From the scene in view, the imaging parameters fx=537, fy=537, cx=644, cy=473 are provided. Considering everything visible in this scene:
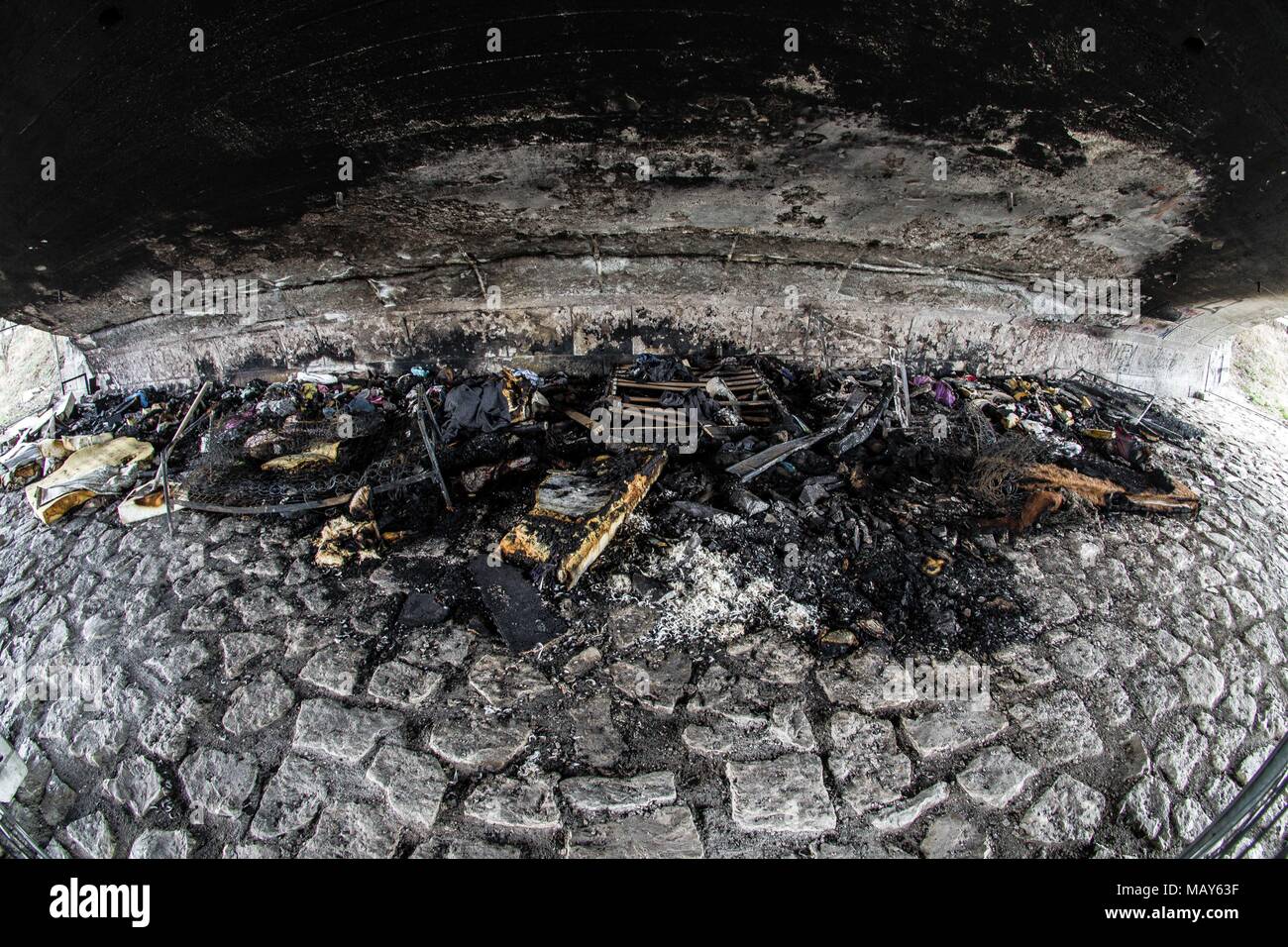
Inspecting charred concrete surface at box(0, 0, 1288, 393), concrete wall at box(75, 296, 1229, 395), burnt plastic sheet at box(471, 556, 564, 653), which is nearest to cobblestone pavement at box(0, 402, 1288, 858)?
burnt plastic sheet at box(471, 556, 564, 653)

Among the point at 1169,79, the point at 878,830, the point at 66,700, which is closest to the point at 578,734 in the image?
the point at 878,830

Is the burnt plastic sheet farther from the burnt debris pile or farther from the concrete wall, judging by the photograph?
the concrete wall

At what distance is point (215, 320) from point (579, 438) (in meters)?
3.86

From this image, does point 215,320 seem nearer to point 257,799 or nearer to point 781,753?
point 257,799

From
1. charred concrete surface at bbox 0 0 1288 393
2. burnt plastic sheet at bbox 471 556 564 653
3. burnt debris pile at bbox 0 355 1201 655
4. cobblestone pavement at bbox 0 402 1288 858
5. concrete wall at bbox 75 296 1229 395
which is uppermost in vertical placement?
charred concrete surface at bbox 0 0 1288 393

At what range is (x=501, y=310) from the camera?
186 inches

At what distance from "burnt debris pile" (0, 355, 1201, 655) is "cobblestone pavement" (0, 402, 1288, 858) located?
21cm

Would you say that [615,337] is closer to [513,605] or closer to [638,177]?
[638,177]

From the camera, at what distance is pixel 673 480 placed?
142 inches

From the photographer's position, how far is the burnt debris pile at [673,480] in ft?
9.78

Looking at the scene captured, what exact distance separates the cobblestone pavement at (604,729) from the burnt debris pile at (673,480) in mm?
209

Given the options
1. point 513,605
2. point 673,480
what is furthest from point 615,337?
point 513,605

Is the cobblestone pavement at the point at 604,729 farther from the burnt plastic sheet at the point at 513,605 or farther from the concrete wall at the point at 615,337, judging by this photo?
the concrete wall at the point at 615,337

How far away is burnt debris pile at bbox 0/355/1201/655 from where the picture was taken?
2982mm
